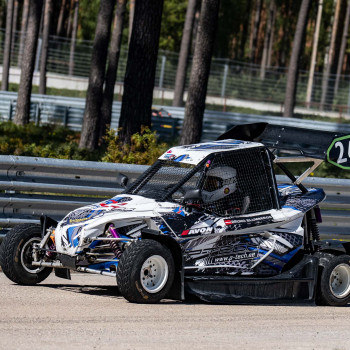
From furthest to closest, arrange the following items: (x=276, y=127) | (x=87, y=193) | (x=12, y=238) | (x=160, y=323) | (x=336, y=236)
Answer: (x=336, y=236) → (x=87, y=193) → (x=276, y=127) → (x=12, y=238) → (x=160, y=323)

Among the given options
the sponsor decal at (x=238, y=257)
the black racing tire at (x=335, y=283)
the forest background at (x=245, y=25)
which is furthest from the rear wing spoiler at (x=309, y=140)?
the forest background at (x=245, y=25)

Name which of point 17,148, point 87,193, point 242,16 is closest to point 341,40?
point 242,16

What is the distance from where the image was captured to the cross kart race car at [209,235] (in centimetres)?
884

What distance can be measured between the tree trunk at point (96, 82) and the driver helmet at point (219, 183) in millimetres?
15231

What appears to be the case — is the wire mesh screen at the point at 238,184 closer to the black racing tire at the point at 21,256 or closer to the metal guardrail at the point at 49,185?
the black racing tire at the point at 21,256

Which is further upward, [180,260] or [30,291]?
[180,260]

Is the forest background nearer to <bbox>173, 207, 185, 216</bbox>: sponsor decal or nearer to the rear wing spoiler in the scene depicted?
the rear wing spoiler

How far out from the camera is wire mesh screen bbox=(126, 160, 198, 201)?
9.35 m

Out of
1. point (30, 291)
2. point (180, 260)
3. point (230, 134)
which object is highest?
point (230, 134)

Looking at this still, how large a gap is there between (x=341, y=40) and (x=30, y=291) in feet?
254

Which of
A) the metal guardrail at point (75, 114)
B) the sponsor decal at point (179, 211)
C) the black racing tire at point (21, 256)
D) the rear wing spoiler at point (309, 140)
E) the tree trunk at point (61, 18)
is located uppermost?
the tree trunk at point (61, 18)

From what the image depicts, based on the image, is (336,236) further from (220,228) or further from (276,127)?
(220,228)

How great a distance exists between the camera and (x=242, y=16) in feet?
306

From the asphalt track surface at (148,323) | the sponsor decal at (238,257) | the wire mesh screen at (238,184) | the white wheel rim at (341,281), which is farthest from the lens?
the white wheel rim at (341,281)
